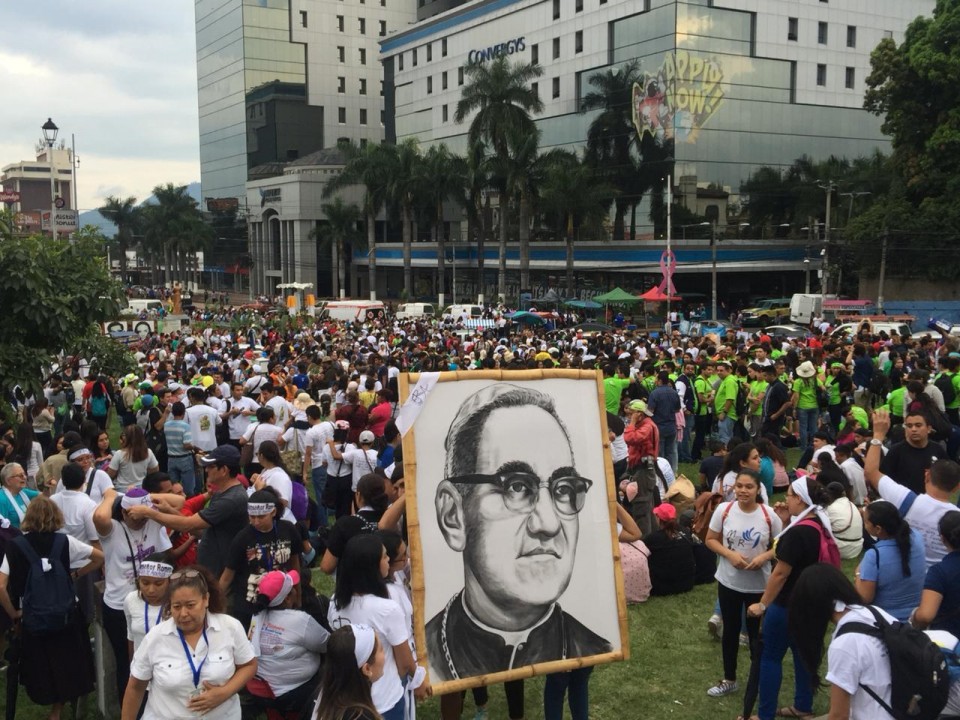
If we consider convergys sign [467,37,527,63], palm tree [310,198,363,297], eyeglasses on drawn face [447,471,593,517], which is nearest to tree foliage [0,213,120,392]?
eyeglasses on drawn face [447,471,593,517]

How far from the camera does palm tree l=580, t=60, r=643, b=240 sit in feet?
170

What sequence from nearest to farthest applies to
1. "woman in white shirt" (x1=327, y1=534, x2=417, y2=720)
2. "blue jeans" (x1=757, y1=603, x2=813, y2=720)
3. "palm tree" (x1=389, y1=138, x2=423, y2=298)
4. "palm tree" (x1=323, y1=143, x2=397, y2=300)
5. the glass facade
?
"woman in white shirt" (x1=327, y1=534, x2=417, y2=720)
"blue jeans" (x1=757, y1=603, x2=813, y2=720)
"palm tree" (x1=389, y1=138, x2=423, y2=298)
"palm tree" (x1=323, y1=143, x2=397, y2=300)
the glass facade

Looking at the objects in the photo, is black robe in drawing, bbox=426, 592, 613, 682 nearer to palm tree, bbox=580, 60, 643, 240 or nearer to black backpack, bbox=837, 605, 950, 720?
black backpack, bbox=837, 605, 950, 720

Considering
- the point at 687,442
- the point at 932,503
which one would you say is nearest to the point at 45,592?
the point at 932,503

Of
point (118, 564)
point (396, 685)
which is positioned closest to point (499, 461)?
point (396, 685)

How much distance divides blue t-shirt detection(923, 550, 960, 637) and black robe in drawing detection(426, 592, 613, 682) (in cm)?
167

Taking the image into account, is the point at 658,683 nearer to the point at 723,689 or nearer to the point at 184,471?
the point at 723,689

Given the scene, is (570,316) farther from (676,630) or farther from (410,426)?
(410,426)

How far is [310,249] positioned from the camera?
244 feet

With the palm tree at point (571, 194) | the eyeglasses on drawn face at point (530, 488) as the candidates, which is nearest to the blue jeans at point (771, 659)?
the eyeglasses on drawn face at point (530, 488)

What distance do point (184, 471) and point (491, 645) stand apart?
642 cm

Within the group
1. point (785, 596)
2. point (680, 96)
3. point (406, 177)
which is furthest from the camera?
point (406, 177)

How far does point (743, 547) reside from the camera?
536cm

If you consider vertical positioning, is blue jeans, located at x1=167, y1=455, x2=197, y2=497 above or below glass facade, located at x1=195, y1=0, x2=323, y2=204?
below
